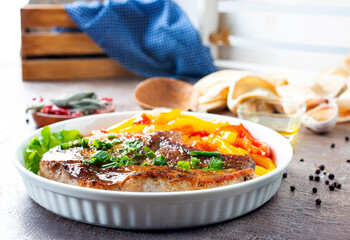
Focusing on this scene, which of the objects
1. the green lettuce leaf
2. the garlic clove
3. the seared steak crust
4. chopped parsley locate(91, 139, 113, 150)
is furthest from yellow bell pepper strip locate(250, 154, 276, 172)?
the garlic clove

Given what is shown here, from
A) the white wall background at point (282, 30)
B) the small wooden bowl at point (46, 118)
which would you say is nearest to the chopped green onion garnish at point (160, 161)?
the small wooden bowl at point (46, 118)

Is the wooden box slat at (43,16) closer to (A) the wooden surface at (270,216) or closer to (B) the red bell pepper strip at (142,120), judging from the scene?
(A) the wooden surface at (270,216)

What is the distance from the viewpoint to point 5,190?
6.53ft

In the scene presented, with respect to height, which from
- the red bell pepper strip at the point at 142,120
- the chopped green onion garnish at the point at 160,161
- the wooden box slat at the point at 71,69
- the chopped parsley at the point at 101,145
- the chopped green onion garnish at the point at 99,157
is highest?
the chopped green onion garnish at the point at 99,157

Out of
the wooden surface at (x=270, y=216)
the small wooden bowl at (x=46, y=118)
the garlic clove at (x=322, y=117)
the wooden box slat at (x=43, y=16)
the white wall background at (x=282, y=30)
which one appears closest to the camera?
the wooden surface at (x=270, y=216)

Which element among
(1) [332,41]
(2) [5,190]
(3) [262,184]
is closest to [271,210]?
(3) [262,184]

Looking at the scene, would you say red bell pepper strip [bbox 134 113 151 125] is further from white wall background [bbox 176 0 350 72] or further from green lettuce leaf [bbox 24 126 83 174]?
white wall background [bbox 176 0 350 72]

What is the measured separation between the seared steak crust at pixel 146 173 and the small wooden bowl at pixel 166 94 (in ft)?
4.46

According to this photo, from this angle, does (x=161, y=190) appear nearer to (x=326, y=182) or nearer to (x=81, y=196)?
(x=81, y=196)

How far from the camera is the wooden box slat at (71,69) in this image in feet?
14.0

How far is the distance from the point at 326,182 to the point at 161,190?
902 millimetres

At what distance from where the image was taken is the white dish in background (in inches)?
59.4

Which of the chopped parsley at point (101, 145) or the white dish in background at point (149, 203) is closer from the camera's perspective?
the white dish in background at point (149, 203)

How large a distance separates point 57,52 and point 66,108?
4.88ft
